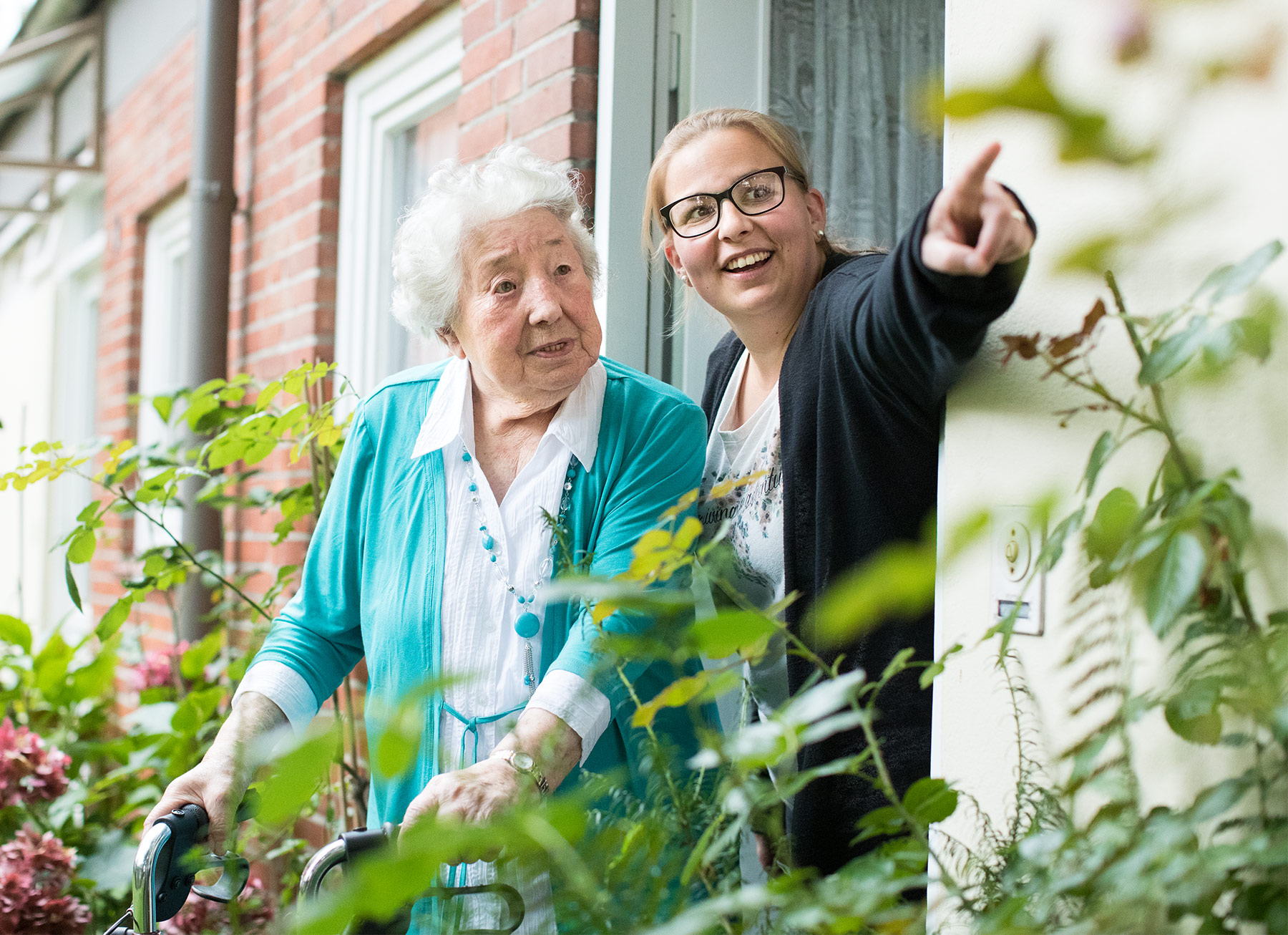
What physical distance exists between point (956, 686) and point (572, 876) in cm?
70

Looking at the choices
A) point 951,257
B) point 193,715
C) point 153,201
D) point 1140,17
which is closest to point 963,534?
point 1140,17

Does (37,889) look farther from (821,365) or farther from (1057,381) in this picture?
(1057,381)

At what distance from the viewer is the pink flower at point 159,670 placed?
327 cm

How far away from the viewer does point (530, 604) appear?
4.95 ft

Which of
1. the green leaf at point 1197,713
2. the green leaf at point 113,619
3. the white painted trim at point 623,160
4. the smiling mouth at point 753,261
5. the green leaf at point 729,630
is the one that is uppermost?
the white painted trim at point 623,160

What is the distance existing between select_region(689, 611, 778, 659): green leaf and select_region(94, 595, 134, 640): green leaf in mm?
1906

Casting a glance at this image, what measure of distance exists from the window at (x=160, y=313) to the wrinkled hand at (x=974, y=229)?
4285 millimetres

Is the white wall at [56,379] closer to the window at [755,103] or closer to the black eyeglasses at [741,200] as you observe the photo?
the window at [755,103]

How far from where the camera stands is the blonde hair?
1.67 meters

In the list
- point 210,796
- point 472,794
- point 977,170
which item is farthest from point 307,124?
point 977,170

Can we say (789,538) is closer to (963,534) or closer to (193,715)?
(963,534)

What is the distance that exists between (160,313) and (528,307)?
396 centimetres

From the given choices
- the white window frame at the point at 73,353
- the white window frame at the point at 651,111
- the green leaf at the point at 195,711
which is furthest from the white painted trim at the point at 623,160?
the white window frame at the point at 73,353

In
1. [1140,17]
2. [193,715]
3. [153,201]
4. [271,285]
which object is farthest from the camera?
[153,201]
